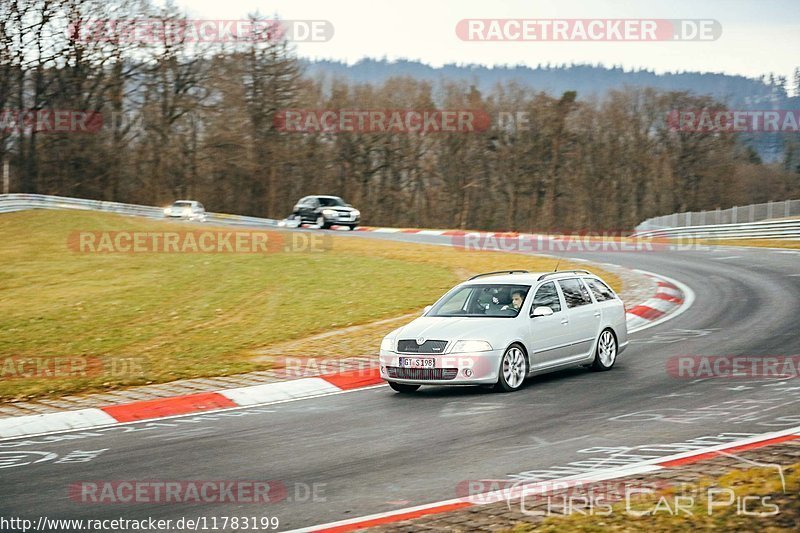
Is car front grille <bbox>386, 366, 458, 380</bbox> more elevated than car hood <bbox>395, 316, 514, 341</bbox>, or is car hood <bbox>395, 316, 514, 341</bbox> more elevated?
car hood <bbox>395, 316, 514, 341</bbox>

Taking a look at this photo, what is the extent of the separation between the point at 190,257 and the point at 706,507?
77.6 ft

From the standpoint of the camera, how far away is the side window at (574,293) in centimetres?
1326

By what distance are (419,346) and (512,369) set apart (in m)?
1.21

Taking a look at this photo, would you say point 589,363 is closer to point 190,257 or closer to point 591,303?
point 591,303

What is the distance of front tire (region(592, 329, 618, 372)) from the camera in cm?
1320

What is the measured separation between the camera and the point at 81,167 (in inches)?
2500

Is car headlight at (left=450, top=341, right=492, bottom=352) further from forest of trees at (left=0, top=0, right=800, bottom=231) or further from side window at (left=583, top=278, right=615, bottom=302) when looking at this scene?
forest of trees at (left=0, top=0, right=800, bottom=231)

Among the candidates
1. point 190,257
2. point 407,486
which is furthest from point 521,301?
point 190,257

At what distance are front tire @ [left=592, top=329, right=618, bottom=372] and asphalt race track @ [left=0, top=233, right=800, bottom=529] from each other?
0.65 ft

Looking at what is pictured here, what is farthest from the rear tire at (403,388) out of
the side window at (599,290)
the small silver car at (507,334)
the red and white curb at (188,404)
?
the side window at (599,290)

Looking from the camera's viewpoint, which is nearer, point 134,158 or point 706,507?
point 706,507

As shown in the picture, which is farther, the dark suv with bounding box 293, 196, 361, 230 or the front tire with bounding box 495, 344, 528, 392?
the dark suv with bounding box 293, 196, 361, 230

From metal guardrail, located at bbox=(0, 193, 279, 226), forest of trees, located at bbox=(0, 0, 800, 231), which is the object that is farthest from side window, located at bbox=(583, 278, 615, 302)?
forest of trees, located at bbox=(0, 0, 800, 231)

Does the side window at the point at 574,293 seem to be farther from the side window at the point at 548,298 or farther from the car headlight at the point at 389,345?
the car headlight at the point at 389,345
